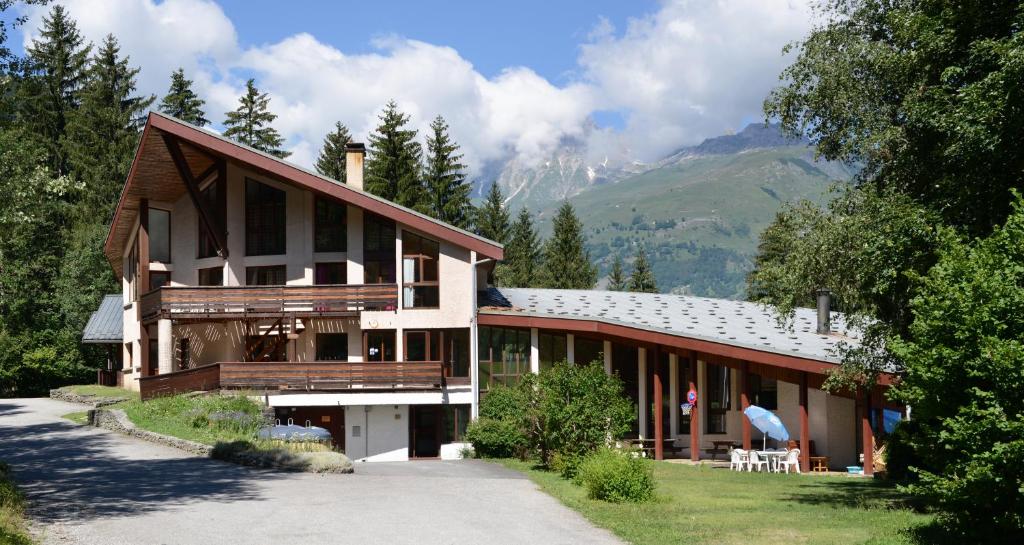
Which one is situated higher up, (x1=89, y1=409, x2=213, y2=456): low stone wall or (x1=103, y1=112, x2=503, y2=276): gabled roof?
(x1=103, y1=112, x2=503, y2=276): gabled roof

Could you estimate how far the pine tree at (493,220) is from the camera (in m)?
80.4

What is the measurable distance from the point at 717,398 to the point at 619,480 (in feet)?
52.5

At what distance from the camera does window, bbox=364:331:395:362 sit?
112ft

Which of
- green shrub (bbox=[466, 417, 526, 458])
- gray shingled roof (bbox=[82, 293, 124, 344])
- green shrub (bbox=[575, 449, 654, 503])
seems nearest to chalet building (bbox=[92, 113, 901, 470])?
green shrub (bbox=[466, 417, 526, 458])

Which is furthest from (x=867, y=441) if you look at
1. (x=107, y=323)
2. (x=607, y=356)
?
(x=107, y=323)

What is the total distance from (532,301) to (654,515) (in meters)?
21.8

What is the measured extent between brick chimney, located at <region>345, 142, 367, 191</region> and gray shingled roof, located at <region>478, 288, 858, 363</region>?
6053mm

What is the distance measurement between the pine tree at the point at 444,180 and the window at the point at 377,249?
3201cm

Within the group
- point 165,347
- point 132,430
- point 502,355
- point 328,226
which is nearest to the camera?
point 132,430

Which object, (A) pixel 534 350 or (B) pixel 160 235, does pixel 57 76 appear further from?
(A) pixel 534 350

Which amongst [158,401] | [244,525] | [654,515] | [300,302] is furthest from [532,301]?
[244,525]

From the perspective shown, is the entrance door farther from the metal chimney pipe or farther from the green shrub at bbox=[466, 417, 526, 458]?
the metal chimney pipe

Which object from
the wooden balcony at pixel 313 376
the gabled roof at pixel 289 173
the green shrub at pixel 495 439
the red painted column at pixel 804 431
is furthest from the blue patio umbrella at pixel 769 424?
the wooden balcony at pixel 313 376

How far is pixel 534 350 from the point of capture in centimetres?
3400
